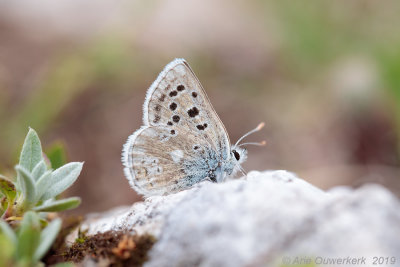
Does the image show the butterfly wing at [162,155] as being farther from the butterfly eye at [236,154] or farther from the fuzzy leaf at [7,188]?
the fuzzy leaf at [7,188]

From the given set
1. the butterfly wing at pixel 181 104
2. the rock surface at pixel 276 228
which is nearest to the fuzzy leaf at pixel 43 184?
the rock surface at pixel 276 228

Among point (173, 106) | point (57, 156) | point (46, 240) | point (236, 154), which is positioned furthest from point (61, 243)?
point (236, 154)

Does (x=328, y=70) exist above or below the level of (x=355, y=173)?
above

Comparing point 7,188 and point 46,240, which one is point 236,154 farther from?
point 46,240

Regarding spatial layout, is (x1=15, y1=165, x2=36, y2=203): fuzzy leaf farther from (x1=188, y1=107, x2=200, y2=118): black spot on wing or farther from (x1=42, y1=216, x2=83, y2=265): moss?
(x1=188, y1=107, x2=200, y2=118): black spot on wing

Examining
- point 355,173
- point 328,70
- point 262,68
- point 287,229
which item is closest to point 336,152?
point 355,173

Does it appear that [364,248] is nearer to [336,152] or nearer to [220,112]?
[336,152]

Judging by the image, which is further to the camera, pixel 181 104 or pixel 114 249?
pixel 181 104
